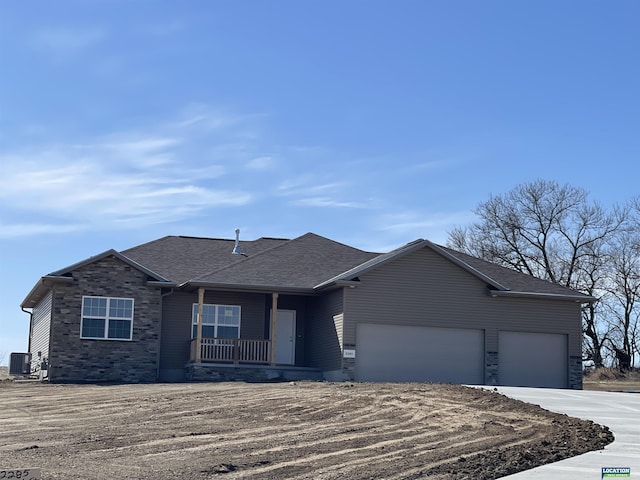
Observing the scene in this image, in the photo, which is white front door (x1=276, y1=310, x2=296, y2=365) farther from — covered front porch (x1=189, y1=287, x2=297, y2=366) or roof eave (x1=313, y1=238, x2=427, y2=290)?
roof eave (x1=313, y1=238, x2=427, y2=290)

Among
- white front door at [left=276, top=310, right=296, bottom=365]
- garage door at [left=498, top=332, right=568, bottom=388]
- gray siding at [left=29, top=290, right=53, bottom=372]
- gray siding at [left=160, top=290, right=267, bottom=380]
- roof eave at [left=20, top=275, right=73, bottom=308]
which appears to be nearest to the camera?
roof eave at [left=20, top=275, right=73, bottom=308]

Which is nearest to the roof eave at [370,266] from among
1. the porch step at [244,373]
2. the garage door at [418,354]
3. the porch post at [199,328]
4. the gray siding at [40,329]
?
the garage door at [418,354]

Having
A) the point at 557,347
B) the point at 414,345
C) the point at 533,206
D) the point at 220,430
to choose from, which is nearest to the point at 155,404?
the point at 220,430

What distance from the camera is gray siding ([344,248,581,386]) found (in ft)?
92.4

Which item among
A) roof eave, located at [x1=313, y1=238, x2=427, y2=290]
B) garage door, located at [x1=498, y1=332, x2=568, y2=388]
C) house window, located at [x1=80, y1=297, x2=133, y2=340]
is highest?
roof eave, located at [x1=313, y1=238, x2=427, y2=290]

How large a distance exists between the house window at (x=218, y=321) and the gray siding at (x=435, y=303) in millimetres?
4354

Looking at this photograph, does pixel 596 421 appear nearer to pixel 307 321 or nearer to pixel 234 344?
pixel 234 344

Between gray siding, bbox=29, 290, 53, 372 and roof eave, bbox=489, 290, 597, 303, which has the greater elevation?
roof eave, bbox=489, 290, 597, 303

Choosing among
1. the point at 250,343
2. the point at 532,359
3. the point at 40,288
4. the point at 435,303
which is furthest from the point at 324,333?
the point at 40,288

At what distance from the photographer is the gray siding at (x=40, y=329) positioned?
29.0 m

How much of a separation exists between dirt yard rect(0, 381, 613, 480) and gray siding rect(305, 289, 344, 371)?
256 inches

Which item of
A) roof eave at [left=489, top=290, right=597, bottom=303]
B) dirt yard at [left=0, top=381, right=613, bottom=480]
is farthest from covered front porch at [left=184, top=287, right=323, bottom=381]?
A: dirt yard at [left=0, top=381, right=613, bottom=480]

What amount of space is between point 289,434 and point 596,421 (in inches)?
236

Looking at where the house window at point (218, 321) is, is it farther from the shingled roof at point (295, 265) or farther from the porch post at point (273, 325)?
the porch post at point (273, 325)
